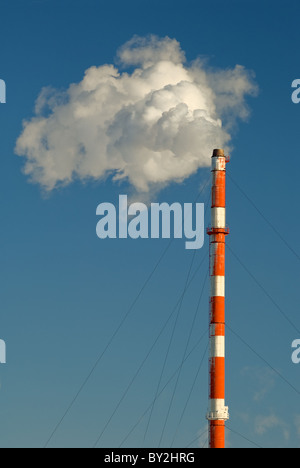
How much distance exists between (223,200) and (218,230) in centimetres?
Answer: 243

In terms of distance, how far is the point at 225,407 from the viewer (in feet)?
251

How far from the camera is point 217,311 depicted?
77688 millimetres

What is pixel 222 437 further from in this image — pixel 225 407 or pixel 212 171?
pixel 212 171

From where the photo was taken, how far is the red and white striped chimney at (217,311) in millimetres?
76606

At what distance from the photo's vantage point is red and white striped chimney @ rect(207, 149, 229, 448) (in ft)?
251

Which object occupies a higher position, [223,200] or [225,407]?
[223,200]
